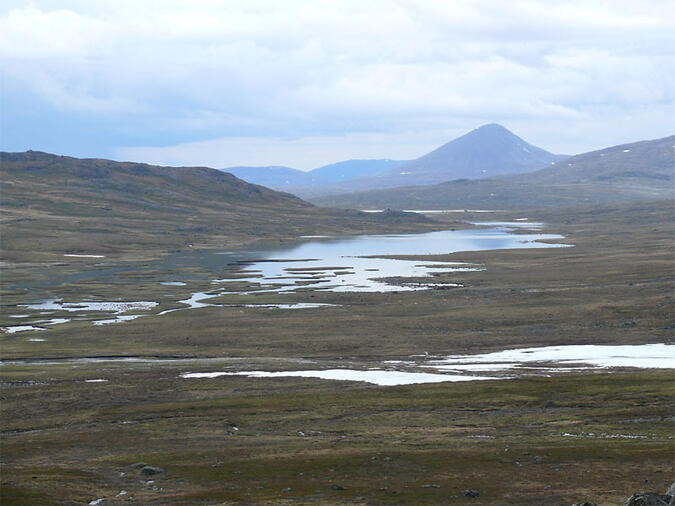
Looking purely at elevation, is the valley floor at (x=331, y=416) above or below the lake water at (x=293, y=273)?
below

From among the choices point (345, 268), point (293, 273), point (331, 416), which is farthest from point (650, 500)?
point (345, 268)

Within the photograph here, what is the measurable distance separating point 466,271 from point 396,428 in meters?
96.1

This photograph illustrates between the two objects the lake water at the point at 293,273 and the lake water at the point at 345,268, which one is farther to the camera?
the lake water at the point at 345,268

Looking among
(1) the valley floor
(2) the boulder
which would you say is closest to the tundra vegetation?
(1) the valley floor

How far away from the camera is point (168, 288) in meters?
122

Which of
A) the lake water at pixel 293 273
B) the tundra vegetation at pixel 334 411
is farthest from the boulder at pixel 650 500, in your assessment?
the lake water at pixel 293 273

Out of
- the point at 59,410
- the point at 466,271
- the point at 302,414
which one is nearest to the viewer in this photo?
the point at 302,414

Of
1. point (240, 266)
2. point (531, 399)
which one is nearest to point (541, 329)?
point (531, 399)

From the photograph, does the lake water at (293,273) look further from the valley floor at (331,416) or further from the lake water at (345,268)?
the valley floor at (331,416)

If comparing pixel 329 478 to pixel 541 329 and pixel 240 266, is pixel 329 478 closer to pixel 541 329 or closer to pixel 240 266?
pixel 541 329

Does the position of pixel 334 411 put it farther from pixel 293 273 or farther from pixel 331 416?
pixel 293 273

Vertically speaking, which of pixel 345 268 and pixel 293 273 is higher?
pixel 345 268

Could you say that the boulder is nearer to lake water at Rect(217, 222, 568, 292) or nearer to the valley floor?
the valley floor

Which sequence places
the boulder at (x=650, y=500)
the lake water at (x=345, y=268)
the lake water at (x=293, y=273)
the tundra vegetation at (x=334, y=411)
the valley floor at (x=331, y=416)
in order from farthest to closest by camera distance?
the lake water at (x=345, y=268)
the lake water at (x=293, y=273)
the tundra vegetation at (x=334, y=411)
the valley floor at (x=331, y=416)
the boulder at (x=650, y=500)
